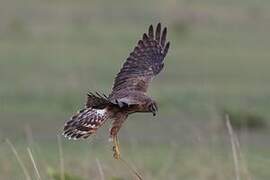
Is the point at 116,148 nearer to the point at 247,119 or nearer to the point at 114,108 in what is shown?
the point at 114,108

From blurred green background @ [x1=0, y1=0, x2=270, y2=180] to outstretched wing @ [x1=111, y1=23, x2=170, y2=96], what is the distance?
2.06ft

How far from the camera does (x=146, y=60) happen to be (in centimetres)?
575

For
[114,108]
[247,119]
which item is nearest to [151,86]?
[247,119]

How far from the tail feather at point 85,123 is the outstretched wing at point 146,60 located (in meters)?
0.66

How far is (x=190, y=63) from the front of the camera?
76.1ft

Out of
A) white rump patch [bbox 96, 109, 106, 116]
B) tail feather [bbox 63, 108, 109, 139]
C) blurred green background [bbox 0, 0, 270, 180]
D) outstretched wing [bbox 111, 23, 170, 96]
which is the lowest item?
blurred green background [bbox 0, 0, 270, 180]

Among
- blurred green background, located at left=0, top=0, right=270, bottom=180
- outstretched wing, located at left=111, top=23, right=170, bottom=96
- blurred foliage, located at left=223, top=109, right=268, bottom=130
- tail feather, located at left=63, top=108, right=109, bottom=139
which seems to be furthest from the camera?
blurred foliage, located at left=223, top=109, right=268, bottom=130

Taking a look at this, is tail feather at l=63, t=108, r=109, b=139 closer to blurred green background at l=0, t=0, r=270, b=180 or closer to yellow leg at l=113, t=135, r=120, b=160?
yellow leg at l=113, t=135, r=120, b=160

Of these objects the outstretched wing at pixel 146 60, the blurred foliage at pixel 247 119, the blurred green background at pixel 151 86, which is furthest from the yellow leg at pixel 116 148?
the blurred foliage at pixel 247 119

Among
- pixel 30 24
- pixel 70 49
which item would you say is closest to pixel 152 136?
pixel 70 49

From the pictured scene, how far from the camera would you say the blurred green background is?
10828 millimetres

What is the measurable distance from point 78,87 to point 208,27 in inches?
506

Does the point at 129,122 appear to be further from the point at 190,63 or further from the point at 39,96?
the point at 190,63

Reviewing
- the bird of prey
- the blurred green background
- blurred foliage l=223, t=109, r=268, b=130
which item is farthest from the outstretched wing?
blurred foliage l=223, t=109, r=268, b=130
